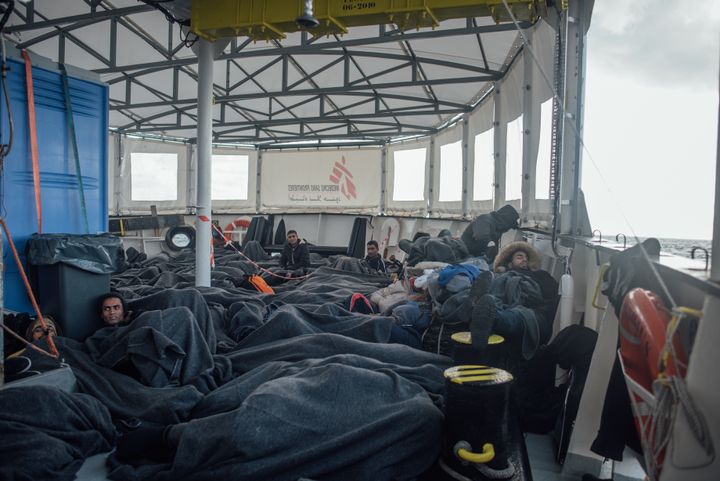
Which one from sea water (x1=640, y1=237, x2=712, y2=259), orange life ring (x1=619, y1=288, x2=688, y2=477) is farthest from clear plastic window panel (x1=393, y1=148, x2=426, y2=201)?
orange life ring (x1=619, y1=288, x2=688, y2=477)

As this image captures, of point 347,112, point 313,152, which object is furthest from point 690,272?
point 313,152

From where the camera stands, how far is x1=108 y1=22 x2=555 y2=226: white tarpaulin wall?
8188 millimetres

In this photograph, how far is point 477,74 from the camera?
8.39m

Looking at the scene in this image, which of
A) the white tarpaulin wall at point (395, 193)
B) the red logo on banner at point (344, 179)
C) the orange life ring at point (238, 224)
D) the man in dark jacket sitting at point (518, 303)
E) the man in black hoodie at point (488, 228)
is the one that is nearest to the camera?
the man in dark jacket sitting at point (518, 303)

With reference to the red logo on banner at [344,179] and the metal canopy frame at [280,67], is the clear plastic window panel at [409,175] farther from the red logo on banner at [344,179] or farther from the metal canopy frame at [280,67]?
the red logo on banner at [344,179]

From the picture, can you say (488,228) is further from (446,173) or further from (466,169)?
(446,173)

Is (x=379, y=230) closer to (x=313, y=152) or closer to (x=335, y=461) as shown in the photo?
(x=313, y=152)

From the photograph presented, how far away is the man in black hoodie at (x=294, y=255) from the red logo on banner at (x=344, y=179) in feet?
17.1

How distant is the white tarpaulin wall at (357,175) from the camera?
26.9ft

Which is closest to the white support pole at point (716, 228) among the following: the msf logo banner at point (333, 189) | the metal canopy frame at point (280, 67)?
the metal canopy frame at point (280, 67)

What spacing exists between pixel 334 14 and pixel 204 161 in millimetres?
2190

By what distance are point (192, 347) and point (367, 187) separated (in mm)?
10490

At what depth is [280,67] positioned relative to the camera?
948 centimetres

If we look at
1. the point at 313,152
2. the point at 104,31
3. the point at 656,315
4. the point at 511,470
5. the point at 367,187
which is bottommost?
the point at 511,470
